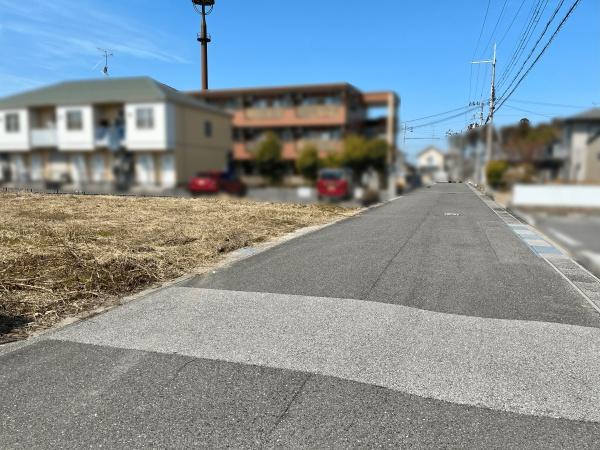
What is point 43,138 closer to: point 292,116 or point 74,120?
point 74,120

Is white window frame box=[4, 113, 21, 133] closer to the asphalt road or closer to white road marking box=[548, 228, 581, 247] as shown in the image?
the asphalt road

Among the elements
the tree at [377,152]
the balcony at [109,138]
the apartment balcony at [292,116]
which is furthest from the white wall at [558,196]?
the apartment balcony at [292,116]

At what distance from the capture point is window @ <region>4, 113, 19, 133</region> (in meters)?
4.14

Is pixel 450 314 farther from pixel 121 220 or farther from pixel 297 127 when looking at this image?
pixel 121 220

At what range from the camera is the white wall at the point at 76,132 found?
393cm

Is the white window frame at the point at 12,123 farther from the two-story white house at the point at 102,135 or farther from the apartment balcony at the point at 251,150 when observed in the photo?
the apartment balcony at the point at 251,150

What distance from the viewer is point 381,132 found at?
545 cm

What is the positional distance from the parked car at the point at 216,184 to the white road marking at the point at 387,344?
1.46 m

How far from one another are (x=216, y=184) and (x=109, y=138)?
4.05 feet

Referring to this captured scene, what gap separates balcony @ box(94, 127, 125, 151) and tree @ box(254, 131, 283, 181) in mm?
1954

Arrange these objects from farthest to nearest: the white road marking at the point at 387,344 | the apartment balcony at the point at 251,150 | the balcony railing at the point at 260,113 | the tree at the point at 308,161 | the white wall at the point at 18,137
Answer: the tree at the point at 308,161, the balcony railing at the point at 260,113, the apartment balcony at the point at 251,150, the white wall at the point at 18,137, the white road marking at the point at 387,344

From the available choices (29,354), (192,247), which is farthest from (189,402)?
(192,247)

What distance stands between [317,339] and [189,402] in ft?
4.92

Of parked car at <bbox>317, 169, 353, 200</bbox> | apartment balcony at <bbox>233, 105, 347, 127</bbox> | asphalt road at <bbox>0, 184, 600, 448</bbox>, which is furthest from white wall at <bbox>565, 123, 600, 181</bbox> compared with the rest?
parked car at <bbox>317, 169, 353, 200</bbox>
